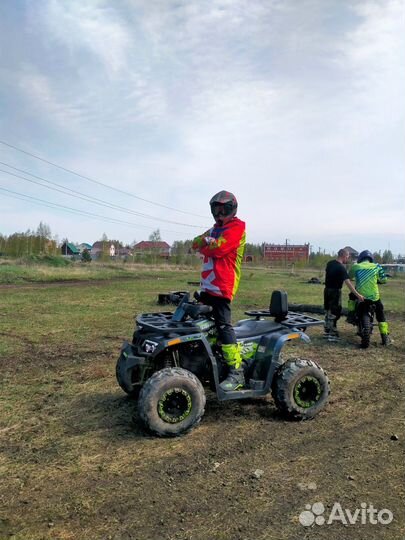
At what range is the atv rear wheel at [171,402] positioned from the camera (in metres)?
3.99

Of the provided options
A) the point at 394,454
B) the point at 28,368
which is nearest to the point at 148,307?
the point at 28,368

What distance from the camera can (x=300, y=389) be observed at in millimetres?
4691

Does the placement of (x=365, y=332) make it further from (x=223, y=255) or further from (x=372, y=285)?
(x=223, y=255)

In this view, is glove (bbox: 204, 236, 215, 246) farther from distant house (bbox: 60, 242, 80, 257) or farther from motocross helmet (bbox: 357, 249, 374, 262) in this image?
distant house (bbox: 60, 242, 80, 257)

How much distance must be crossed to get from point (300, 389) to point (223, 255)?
1646 mm

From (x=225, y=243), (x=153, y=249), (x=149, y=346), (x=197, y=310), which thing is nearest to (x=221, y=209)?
(x=225, y=243)

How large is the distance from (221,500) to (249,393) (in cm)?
153

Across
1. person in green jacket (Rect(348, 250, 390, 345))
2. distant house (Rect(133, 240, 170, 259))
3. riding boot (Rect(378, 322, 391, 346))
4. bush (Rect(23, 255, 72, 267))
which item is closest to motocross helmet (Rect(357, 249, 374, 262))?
person in green jacket (Rect(348, 250, 390, 345))

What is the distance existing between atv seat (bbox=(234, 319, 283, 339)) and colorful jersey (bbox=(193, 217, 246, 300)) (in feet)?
1.84

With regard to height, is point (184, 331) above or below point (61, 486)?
above

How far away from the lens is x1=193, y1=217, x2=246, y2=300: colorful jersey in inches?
174

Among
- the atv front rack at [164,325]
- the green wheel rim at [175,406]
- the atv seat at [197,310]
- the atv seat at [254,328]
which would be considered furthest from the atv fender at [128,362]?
the atv seat at [254,328]

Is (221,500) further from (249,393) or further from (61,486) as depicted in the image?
(249,393)

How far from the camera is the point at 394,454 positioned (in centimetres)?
390
